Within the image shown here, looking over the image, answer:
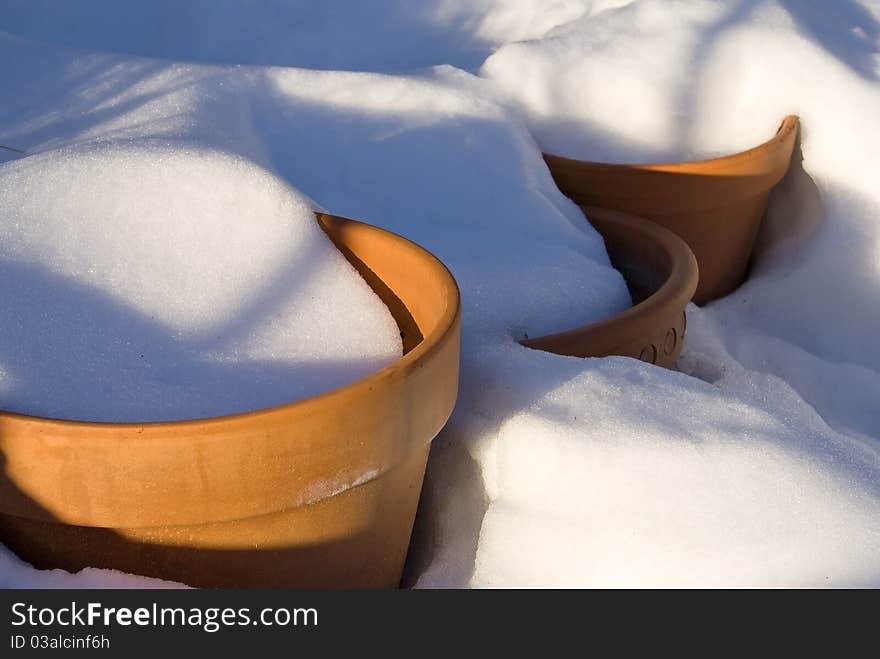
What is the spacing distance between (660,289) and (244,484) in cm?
73

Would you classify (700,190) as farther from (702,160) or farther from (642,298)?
(642,298)

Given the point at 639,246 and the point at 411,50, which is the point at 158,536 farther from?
the point at 411,50

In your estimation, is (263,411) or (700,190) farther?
(700,190)

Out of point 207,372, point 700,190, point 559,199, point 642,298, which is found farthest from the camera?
point 700,190

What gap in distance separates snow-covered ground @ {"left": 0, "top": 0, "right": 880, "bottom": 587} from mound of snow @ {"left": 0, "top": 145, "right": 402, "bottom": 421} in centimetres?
1

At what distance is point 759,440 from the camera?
4.07 feet

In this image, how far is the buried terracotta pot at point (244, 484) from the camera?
1.02 metres

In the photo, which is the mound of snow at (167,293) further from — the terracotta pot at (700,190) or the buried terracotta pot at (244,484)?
the terracotta pot at (700,190)

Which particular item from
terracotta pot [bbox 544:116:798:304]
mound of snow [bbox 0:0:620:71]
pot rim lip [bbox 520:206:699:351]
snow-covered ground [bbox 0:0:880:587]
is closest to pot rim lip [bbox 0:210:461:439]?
snow-covered ground [bbox 0:0:880:587]

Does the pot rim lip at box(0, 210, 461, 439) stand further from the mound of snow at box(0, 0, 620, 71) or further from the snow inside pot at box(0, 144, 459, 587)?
the mound of snow at box(0, 0, 620, 71)

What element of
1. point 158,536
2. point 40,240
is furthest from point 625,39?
point 158,536

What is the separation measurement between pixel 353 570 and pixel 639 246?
2.59ft

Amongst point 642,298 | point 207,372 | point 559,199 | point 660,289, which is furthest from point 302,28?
point 207,372

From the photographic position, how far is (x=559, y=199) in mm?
1886
